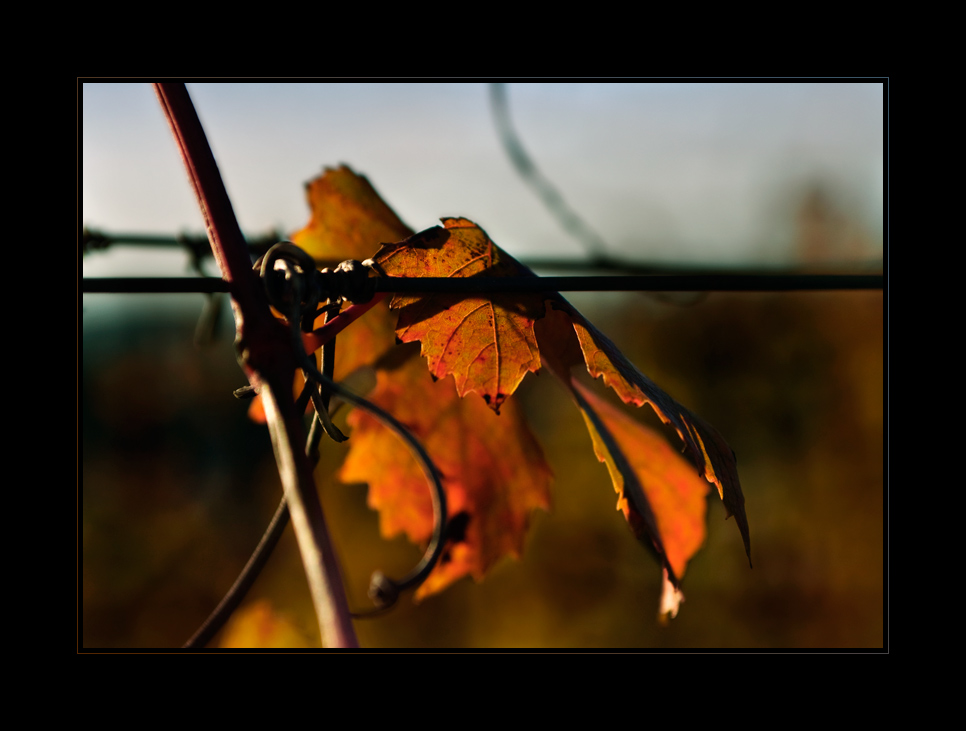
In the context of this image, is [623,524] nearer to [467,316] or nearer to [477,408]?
[477,408]

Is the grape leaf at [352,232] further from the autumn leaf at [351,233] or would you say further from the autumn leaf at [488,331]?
the autumn leaf at [488,331]

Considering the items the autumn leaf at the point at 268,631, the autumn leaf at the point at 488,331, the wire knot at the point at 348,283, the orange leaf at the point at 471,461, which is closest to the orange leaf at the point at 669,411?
the autumn leaf at the point at 488,331

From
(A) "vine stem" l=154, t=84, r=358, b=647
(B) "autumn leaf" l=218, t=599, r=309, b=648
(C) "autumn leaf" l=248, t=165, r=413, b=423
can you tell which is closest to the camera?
(A) "vine stem" l=154, t=84, r=358, b=647

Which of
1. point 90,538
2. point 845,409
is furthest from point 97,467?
point 845,409

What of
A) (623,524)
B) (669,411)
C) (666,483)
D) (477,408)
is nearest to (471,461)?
(477,408)

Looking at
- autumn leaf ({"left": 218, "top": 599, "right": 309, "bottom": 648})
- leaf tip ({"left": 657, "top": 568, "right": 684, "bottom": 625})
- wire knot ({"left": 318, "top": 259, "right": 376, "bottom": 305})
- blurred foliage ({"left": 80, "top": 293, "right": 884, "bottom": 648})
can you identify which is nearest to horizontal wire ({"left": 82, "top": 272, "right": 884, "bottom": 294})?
wire knot ({"left": 318, "top": 259, "right": 376, "bottom": 305})

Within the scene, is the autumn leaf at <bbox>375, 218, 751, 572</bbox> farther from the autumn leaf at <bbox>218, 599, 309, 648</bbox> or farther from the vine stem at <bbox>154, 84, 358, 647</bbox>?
the autumn leaf at <bbox>218, 599, 309, 648</bbox>
